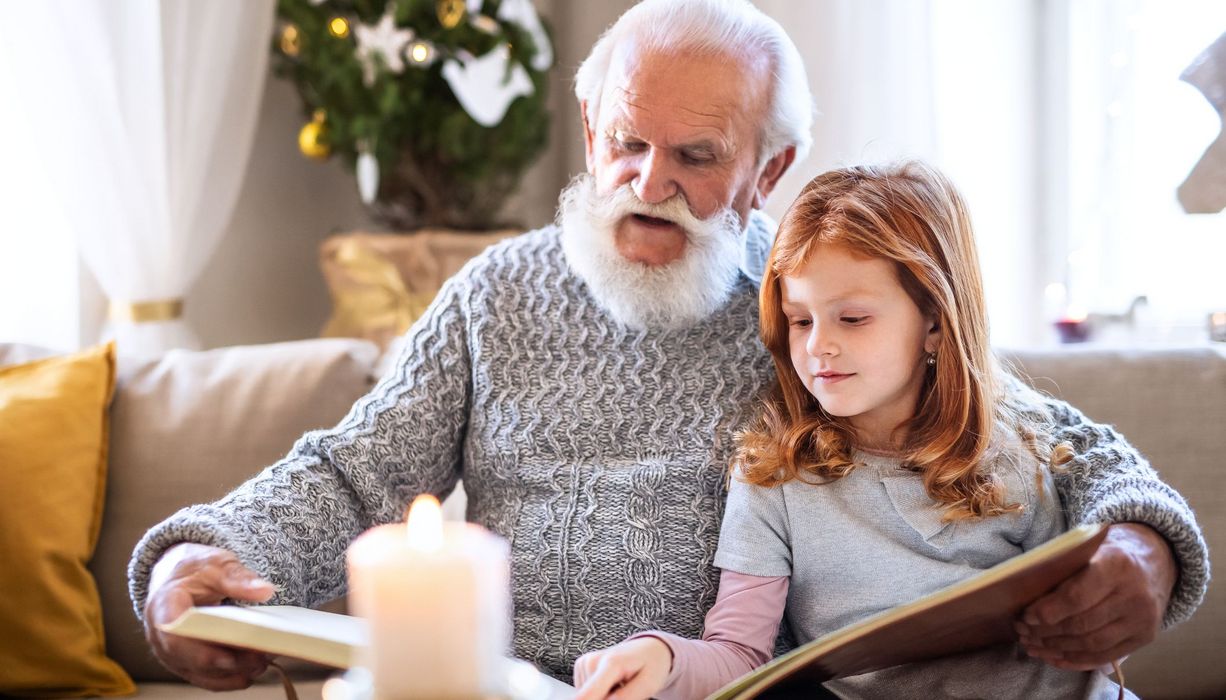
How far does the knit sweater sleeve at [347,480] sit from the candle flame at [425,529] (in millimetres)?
758

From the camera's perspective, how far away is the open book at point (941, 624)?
0.97 m

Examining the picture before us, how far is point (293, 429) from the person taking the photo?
6.13ft

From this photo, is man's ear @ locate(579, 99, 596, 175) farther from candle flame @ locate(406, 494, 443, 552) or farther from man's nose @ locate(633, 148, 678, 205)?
candle flame @ locate(406, 494, 443, 552)

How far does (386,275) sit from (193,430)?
114 centimetres

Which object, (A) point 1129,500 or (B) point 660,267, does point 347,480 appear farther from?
(A) point 1129,500

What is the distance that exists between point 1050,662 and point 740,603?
349mm

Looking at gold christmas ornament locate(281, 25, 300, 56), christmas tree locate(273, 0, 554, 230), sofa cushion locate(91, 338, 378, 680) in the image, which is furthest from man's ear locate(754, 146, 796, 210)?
gold christmas ornament locate(281, 25, 300, 56)

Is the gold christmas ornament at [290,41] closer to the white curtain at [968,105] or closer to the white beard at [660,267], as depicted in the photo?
the white curtain at [968,105]

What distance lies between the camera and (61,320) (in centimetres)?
270

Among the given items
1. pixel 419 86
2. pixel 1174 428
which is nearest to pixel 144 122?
pixel 419 86

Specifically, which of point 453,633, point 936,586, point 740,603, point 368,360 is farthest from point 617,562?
point 453,633

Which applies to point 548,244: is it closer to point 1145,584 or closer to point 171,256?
point 1145,584

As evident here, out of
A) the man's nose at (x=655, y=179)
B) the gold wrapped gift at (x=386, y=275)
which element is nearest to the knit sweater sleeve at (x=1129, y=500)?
the man's nose at (x=655, y=179)

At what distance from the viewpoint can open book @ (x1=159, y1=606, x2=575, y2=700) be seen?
827 mm
